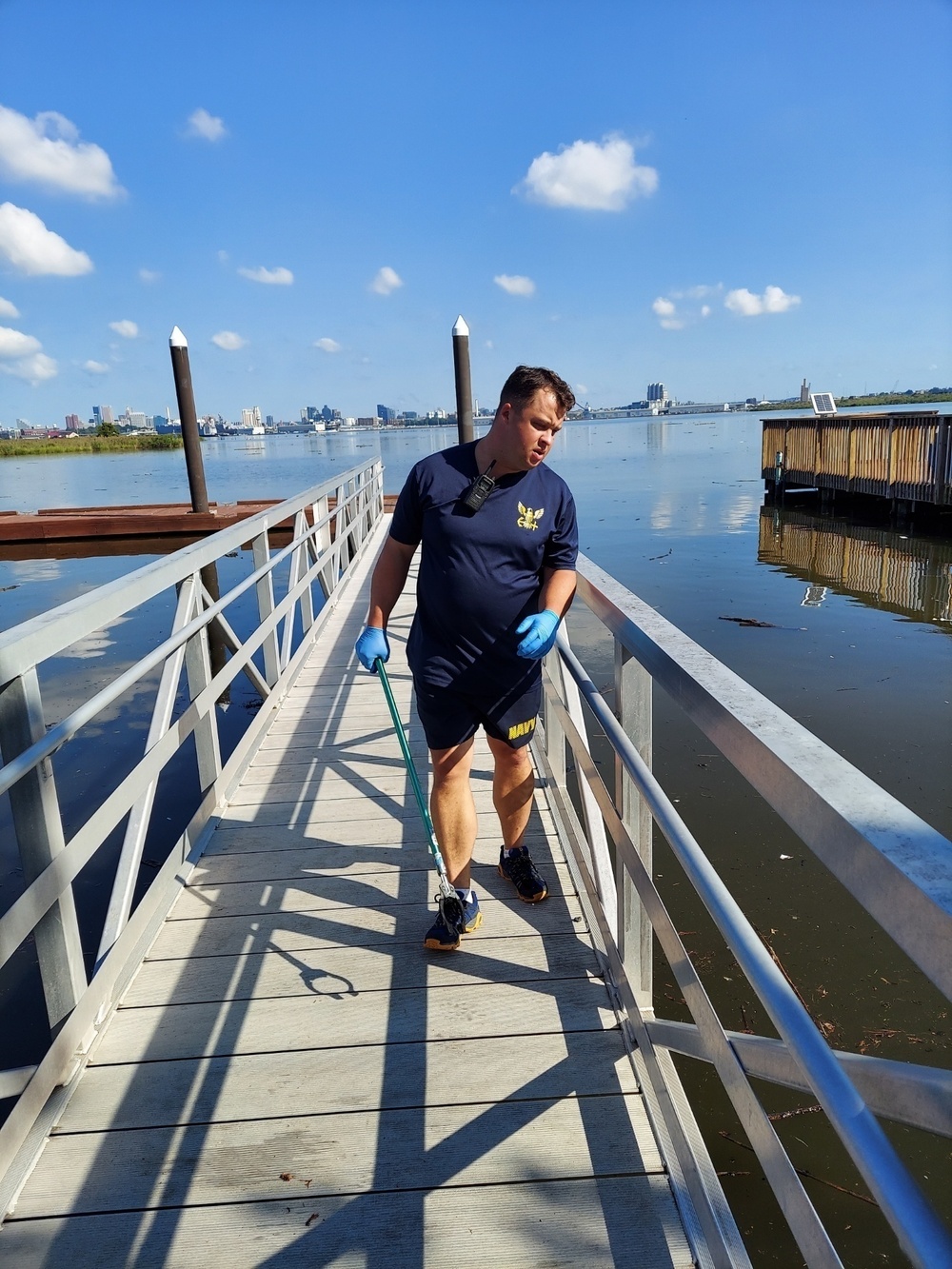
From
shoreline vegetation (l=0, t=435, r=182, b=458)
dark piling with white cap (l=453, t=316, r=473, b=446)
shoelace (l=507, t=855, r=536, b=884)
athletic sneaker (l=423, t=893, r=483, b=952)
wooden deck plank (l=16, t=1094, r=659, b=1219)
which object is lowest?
wooden deck plank (l=16, t=1094, r=659, b=1219)

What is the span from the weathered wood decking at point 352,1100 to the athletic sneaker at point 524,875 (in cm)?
4

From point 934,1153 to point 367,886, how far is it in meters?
1.89

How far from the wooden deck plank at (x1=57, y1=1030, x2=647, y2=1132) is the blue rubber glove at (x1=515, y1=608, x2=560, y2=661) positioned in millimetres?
973

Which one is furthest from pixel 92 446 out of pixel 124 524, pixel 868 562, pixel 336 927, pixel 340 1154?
pixel 340 1154

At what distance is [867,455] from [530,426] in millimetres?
16884

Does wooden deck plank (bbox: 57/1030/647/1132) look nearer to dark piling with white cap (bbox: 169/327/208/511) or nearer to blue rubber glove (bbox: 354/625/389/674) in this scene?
blue rubber glove (bbox: 354/625/389/674)

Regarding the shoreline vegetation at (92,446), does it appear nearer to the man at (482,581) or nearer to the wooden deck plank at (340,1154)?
the man at (482,581)

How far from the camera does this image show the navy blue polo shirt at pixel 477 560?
238cm

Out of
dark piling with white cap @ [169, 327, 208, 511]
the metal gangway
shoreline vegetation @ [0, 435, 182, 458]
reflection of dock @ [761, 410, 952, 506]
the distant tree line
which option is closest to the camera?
the metal gangway

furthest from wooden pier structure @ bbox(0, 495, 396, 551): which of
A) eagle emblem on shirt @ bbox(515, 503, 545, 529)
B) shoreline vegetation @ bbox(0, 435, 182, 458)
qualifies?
shoreline vegetation @ bbox(0, 435, 182, 458)

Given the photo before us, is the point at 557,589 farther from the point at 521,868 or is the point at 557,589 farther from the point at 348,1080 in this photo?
the point at 348,1080

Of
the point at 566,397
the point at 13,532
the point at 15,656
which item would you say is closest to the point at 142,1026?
the point at 15,656

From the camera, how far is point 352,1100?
1967 millimetres

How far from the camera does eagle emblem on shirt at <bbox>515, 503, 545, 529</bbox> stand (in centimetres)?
239
